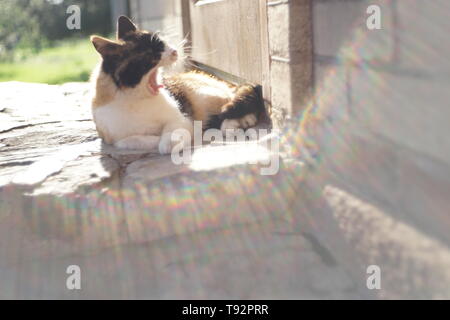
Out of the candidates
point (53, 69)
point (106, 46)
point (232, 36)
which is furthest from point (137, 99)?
point (53, 69)

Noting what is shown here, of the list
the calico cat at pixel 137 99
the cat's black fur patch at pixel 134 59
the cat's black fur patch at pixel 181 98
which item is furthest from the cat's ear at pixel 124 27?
the cat's black fur patch at pixel 181 98

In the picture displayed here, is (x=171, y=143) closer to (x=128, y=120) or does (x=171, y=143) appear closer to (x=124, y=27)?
(x=128, y=120)

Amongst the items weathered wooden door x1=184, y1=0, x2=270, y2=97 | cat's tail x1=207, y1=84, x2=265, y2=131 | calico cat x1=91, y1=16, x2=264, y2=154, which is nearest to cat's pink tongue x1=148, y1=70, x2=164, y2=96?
calico cat x1=91, y1=16, x2=264, y2=154

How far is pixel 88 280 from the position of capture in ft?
8.66

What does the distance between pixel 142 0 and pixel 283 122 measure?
781 centimetres

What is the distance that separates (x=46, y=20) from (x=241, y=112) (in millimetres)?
18560

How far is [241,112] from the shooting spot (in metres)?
3.90

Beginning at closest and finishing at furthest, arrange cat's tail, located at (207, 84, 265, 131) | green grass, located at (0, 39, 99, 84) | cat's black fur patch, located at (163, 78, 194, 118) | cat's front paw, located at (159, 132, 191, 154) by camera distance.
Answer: cat's front paw, located at (159, 132, 191, 154) → cat's tail, located at (207, 84, 265, 131) → cat's black fur patch, located at (163, 78, 194, 118) → green grass, located at (0, 39, 99, 84)

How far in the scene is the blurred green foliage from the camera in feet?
64.4

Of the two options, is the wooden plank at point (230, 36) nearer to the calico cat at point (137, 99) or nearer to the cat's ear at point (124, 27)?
the calico cat at point (137, 99)

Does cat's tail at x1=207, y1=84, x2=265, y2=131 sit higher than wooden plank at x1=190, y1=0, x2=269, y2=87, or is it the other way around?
wooden plank at x1=190, y1=0, x2=269, y2=87

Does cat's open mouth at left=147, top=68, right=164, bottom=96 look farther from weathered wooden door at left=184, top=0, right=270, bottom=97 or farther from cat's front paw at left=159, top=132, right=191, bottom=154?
weathered wooden door at left=184, top=0, right=270, bottom=97

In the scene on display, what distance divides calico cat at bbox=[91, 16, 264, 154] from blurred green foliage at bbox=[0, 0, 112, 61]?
673 inches
